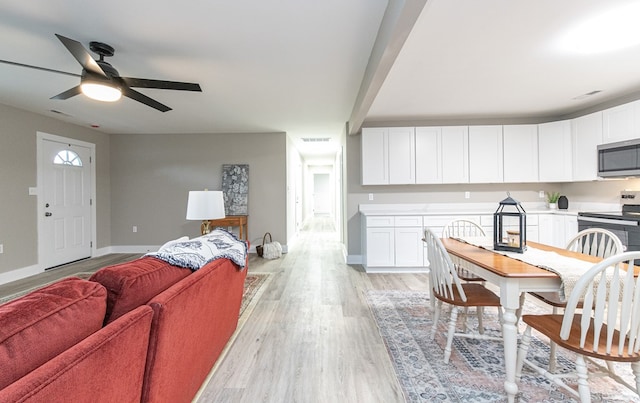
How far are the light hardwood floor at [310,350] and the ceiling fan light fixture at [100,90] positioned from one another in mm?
2306

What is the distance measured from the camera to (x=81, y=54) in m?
2.08

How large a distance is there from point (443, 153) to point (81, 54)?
4.38 m

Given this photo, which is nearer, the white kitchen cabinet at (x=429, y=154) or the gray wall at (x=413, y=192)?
the white kitchen cabinet at (x=429, y=154)

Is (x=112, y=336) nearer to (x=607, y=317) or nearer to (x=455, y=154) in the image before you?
(x=607, y=317)

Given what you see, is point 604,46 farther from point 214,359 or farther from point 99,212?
point 99,212

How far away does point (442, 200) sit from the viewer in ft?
16.0

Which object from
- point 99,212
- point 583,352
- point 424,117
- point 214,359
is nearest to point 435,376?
point 583,352

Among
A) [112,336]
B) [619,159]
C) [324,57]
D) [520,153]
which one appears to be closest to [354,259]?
[520,153]

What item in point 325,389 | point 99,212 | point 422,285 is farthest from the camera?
point 99,212

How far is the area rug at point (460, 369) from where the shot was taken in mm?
1718

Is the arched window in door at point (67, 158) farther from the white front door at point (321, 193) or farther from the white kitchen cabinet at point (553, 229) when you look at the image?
the white front door at point (321, 193)

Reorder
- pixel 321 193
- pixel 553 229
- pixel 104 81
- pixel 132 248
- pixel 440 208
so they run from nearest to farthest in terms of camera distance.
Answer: pixel 104 81 → pixel 553 229 → pixel 440 208 → pixel 132 248 → pixel 321 193

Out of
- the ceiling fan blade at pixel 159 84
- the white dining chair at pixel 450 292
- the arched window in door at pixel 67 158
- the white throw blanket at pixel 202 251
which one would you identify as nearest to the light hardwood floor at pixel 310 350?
the white dining chair at pixel 450 292

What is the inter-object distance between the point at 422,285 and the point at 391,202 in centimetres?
158
